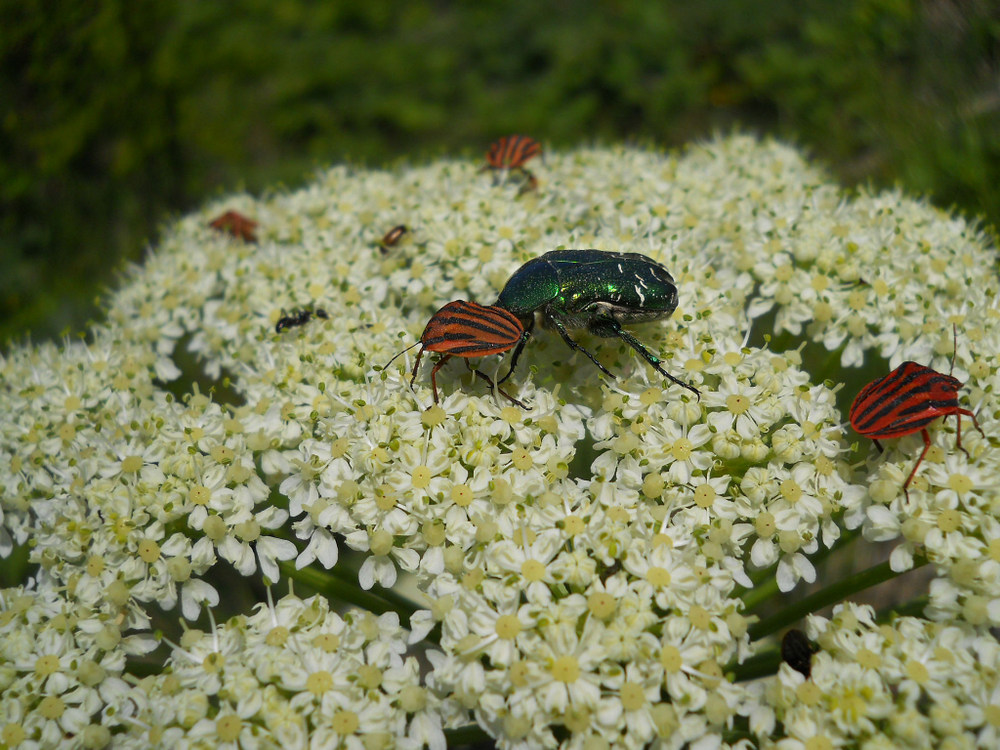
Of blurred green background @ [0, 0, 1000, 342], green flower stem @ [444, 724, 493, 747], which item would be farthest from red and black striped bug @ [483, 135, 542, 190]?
green flower stem @ [444, 724, 493, 747]

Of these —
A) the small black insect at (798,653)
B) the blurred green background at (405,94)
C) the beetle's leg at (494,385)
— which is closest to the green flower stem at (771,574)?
the small black insect at (798,653)

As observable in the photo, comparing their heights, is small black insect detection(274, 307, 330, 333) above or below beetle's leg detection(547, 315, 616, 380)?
above

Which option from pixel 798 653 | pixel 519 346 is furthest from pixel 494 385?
pixel 798 653

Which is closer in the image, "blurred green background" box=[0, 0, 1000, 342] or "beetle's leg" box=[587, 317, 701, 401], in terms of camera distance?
"beetle's leg" box=[587, 317, 701, 401]

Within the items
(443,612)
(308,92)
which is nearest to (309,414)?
(443,612)

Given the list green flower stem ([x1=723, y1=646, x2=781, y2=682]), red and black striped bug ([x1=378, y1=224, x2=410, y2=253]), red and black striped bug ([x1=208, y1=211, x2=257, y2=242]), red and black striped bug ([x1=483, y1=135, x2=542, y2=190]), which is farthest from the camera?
red and black striped bug ([x1=208, y1=211, x2=257, y2=242])

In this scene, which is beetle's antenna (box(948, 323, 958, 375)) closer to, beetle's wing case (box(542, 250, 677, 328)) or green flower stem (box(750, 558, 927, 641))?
green flower stem (box(750, 558, 927, 641))

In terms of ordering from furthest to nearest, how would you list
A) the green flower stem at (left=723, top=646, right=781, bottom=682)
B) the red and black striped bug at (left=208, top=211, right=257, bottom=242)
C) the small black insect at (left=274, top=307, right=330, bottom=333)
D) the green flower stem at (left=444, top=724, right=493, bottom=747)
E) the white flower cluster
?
the red and black striped bug at (left=208, top=211, right=257, bottom=242), the small black insect at (left=274, top=307, right=330, bottom=333), the green flower stem at (left=723, top=646, right=781, bottom=682), the green flower stem at (left=444, top=724, right=493, bottom=747), the white flower cluster

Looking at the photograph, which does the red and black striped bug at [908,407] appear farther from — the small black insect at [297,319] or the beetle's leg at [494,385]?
the small black insect at [297,319]
